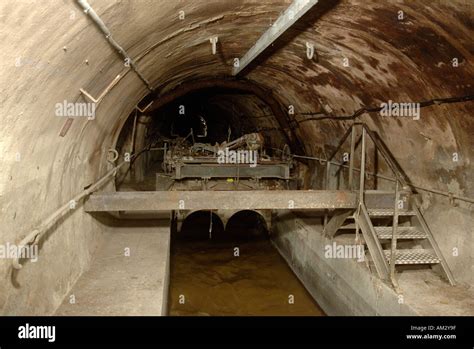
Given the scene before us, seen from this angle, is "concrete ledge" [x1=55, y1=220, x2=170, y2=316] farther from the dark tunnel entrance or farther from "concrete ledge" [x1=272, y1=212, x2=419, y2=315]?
"concrete ledge" [x1=272, y1=212, x2=419, y2=315]

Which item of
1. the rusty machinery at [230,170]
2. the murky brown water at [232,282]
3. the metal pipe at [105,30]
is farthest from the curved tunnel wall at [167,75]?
the murky brown water at [232,282]

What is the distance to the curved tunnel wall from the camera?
9.64ft

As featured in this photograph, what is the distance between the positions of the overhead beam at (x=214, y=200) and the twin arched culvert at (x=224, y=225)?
5.60 m

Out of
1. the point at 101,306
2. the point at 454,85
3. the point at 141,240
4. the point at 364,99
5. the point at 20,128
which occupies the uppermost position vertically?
the point at 364,99

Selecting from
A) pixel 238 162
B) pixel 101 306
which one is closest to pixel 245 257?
pixel 238 162

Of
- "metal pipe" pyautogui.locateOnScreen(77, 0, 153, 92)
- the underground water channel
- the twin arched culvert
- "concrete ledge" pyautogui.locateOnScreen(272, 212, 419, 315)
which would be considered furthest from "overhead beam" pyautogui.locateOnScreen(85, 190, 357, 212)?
the twin arched culvert

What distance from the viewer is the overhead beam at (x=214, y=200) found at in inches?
227

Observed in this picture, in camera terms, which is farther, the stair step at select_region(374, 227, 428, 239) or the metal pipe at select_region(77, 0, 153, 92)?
the stair step at select_region(374, 227, 428, 239)

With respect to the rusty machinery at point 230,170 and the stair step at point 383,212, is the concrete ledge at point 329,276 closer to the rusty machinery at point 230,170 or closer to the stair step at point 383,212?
the stair step at point 383,212

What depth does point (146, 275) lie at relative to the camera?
5867 mm

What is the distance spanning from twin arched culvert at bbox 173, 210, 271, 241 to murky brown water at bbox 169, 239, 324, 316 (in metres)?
0.62

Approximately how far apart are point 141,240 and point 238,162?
3.48m

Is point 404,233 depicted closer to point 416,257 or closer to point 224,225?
point 416,257

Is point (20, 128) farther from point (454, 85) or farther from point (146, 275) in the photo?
point (454, 85)
